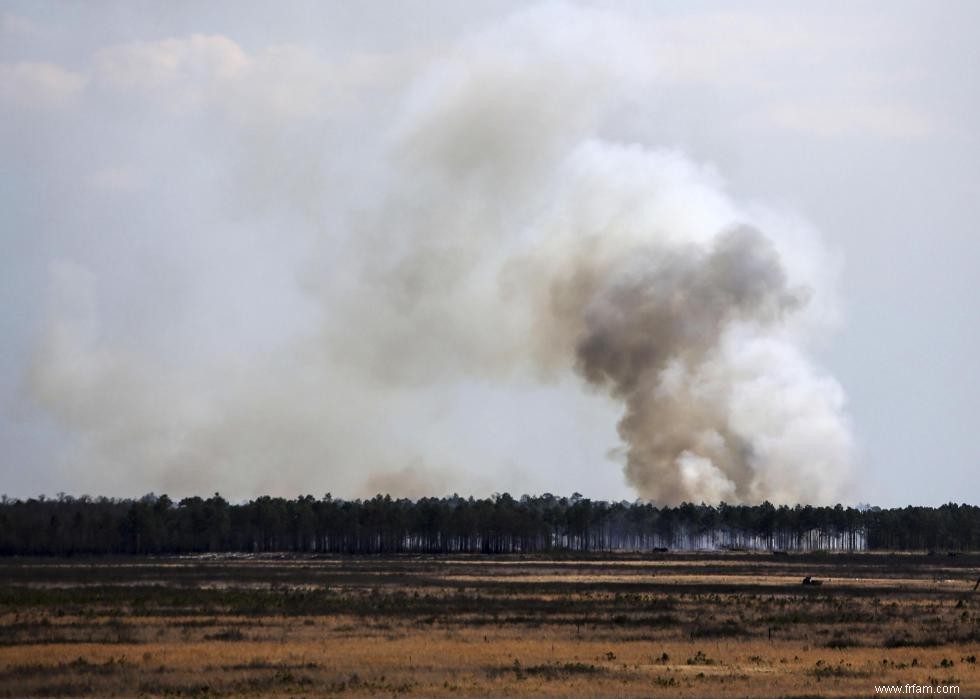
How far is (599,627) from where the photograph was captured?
201 feet

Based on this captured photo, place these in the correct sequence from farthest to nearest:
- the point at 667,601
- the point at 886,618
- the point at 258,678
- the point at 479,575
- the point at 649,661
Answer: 1. the point at 479,575
2. the point at 667,601
3. the point at 886,618
4. the point at 649,661
5. the point at 258,678

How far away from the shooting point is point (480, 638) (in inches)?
2216

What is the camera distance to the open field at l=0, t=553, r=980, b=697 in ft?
143

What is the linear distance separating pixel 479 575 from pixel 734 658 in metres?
62.7

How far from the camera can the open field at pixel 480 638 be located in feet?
143

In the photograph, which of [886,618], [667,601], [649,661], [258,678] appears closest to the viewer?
[258,678]

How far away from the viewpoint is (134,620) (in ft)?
210

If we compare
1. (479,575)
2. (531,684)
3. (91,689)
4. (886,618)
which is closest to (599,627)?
(886,618)

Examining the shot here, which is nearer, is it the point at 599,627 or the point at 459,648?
the point at 459,648

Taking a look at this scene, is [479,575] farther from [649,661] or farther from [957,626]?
[649,661]

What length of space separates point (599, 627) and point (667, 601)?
16.9m

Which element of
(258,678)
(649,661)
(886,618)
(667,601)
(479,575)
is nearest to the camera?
(258,678)

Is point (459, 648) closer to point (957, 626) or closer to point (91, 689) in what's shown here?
point (91, 689)

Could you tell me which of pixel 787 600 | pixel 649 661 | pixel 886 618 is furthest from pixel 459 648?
pixel 787 600
